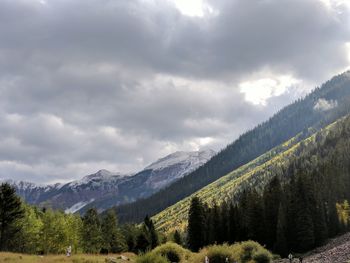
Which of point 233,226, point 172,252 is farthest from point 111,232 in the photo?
point 172,252

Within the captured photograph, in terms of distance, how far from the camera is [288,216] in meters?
86.4

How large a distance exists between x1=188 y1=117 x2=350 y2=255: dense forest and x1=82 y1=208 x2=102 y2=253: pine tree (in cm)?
2247

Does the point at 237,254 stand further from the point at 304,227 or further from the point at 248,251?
the point at 304,227

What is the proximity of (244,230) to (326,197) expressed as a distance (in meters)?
23.6

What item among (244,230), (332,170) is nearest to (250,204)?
(244,230)

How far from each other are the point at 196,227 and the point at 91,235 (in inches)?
1002

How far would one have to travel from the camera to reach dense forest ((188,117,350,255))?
8256 cm

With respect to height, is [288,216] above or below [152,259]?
above

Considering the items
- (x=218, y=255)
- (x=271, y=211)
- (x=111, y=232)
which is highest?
(x=271, y=211)

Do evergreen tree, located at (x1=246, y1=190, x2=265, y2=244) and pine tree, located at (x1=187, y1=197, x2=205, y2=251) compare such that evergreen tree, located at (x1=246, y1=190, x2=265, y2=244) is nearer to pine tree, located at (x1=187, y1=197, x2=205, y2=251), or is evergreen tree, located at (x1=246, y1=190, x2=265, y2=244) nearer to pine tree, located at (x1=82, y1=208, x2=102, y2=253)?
pine tree, located at (x1=187, y1=197, x2=205, y2=251)

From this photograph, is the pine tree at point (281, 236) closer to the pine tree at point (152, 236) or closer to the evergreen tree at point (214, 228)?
the evergreen tree at point (214, 228)

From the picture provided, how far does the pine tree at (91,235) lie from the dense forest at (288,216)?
22472mm

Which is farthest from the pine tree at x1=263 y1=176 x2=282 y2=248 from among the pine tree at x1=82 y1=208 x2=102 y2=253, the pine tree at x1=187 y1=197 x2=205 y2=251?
the pine tree at x1=82 y1=208 x2=102 y2=253

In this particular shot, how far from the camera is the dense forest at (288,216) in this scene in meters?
82.6
